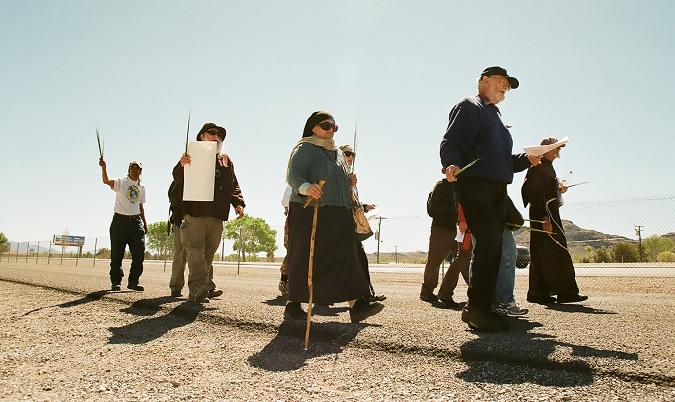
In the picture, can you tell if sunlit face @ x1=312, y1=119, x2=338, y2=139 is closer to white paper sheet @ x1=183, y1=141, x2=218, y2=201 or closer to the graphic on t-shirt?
white paper sheet @ x1=183, y1=141, x2=218, y2=201

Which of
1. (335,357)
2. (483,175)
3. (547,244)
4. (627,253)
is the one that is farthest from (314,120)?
(627,253)

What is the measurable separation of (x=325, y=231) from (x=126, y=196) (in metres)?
4.63

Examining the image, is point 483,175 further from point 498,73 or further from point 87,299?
point 87,299

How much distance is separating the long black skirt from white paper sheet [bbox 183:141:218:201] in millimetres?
1774

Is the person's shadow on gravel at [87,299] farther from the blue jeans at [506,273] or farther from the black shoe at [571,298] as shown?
the black shoe at [571,298]

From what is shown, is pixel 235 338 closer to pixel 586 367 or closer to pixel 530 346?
pixel 530 346

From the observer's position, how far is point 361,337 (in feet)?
11.2

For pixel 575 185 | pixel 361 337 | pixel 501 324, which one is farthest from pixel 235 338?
pixel 575 185

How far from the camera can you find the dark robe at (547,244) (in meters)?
5.50

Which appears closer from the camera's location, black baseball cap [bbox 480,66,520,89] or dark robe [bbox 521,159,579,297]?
black baseball cap [bbox 480,66,520,89]

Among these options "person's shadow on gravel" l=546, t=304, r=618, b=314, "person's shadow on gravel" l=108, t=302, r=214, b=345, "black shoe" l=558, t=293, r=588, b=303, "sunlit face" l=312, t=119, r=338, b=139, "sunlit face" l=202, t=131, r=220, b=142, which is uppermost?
"sunlit face" l=202, t=131, r=220, b=142

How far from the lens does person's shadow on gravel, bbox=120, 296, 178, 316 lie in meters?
5.00

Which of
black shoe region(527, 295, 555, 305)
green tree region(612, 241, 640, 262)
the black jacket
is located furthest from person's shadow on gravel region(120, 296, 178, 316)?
green tree region(612, 241, 640, 262)

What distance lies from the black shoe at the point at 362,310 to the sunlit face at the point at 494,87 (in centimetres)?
203
